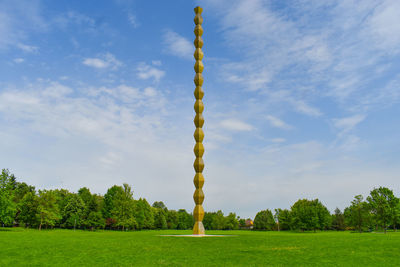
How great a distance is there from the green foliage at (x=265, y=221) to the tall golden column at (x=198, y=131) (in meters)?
59.5

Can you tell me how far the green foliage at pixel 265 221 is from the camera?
8225cm

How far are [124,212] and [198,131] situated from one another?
126ft

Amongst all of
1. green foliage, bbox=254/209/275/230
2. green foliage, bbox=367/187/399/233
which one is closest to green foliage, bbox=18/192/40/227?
green foliage, bbox=254/209/275/230

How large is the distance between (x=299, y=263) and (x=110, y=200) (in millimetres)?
66879

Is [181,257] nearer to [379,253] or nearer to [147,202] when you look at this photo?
[379,253]

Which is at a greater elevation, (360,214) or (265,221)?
(360,214)

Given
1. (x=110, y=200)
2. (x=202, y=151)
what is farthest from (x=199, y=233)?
(x=110, y=200)

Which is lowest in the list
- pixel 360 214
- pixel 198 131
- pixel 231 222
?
pixel 231 222

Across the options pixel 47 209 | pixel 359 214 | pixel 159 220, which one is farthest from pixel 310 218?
pixel 47 209

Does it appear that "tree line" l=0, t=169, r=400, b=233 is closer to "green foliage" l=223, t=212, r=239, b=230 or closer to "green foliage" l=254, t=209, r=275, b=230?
"green foliage" l=254, t=209, r=275, b=230

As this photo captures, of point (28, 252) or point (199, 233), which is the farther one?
point (199, 233)

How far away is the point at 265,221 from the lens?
8350cm

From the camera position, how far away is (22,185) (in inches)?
3408

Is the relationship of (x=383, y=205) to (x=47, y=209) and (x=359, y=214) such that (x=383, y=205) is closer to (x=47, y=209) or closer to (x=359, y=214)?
(x=359, y=214)
